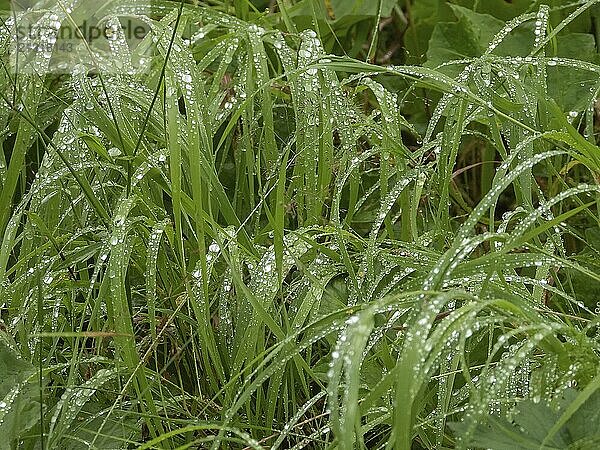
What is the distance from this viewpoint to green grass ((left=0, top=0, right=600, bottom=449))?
849 mm

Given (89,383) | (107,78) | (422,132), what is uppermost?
(107,78)

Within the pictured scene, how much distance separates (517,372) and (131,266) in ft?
1.72

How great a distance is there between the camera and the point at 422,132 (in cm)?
169

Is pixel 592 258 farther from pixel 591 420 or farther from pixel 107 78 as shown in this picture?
pixel 107 78

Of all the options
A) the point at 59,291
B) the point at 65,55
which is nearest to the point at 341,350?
the point at 59,291

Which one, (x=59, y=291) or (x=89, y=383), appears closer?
(x=89, y=383)

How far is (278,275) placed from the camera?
995 millimetres

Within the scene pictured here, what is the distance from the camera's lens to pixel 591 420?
2.62 feet

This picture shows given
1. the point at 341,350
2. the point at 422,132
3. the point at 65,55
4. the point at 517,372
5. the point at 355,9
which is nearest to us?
the point at 341,350

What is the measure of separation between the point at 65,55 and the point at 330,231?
0.62m

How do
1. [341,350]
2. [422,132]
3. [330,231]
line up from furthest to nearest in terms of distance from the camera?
[422,132], [330,231], [341,350]

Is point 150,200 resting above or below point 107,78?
below

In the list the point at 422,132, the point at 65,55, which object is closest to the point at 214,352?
the point at 65,55

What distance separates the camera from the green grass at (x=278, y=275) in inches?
33.4
